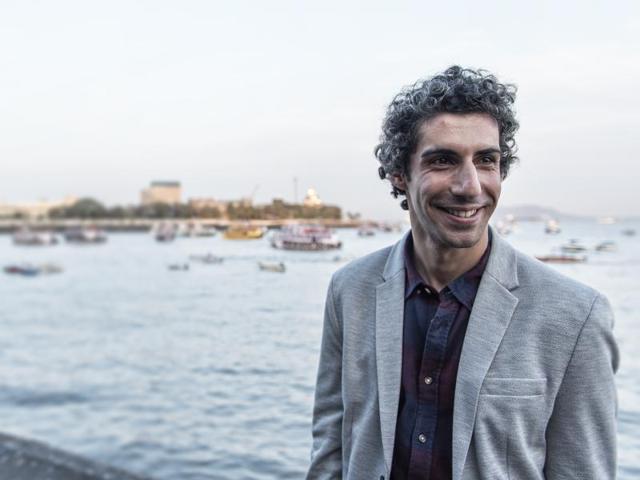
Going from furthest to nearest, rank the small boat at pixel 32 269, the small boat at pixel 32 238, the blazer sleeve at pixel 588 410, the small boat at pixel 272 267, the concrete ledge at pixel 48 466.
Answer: the small boat at pixel 32 269
the small boat at pixel 32 238
the small boat at pixel 272 267
the concrete ledge at pixel 48 466
the blazer sleeve at pixel 588 410

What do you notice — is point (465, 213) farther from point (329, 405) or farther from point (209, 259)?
point (209, 259)

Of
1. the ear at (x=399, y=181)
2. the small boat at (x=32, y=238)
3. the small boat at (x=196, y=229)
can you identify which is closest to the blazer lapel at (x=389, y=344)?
the ear at (x=399, y=181)

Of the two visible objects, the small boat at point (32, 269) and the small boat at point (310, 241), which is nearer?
the small boat at point (310, 241)

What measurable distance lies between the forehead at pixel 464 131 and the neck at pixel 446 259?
0.21 meters

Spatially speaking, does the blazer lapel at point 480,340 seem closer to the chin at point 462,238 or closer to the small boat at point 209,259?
the chin at point 462,238

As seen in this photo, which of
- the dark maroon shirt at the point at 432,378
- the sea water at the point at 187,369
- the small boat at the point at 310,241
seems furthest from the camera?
the small boat at the point at 310,241

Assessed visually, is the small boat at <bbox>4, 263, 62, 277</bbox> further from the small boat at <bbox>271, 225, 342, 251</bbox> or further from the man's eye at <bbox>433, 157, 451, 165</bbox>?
the man's eye at <bbox>433, 157, 451, 165</bbox>

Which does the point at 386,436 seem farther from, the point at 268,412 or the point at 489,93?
the point at 268,412

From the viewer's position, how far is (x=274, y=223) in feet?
27.9

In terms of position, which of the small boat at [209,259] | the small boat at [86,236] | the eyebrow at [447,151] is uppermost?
the eyebrow at [447,151]

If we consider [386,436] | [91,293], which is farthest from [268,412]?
[91,293]

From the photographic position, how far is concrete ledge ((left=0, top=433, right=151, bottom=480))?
530 centimetres

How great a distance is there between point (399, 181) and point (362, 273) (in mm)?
245

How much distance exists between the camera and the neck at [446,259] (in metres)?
1.60
